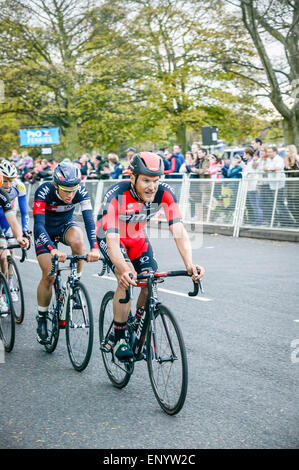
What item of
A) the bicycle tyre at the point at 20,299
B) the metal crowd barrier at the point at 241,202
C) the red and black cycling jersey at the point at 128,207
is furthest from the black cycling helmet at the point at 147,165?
the metal crowd barrier at the point at 241,202

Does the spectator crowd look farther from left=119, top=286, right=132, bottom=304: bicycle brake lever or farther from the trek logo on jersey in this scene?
left=119, top=286, right=132, bottom=304: bicycle brake lever

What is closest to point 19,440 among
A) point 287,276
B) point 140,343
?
point 140,343

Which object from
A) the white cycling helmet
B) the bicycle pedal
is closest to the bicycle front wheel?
the bicycle pedal

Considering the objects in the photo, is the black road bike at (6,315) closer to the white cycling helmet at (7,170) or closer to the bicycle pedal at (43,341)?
the bicycle pedal at (43,341)

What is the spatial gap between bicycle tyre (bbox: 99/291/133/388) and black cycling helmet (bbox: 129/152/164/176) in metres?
1.17

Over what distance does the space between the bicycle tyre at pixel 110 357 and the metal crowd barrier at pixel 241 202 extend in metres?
8.87

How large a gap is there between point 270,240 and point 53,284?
8.96 meters

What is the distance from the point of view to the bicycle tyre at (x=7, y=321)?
20.3ft

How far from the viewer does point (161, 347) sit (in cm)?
445

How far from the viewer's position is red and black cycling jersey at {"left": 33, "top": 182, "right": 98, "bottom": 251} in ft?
19.5

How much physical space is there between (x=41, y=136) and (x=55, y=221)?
27.7 metres

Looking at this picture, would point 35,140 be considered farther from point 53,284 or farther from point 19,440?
point 19,440

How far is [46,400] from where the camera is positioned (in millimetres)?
4785

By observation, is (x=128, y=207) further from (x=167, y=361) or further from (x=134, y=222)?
(x=167, y=361)
